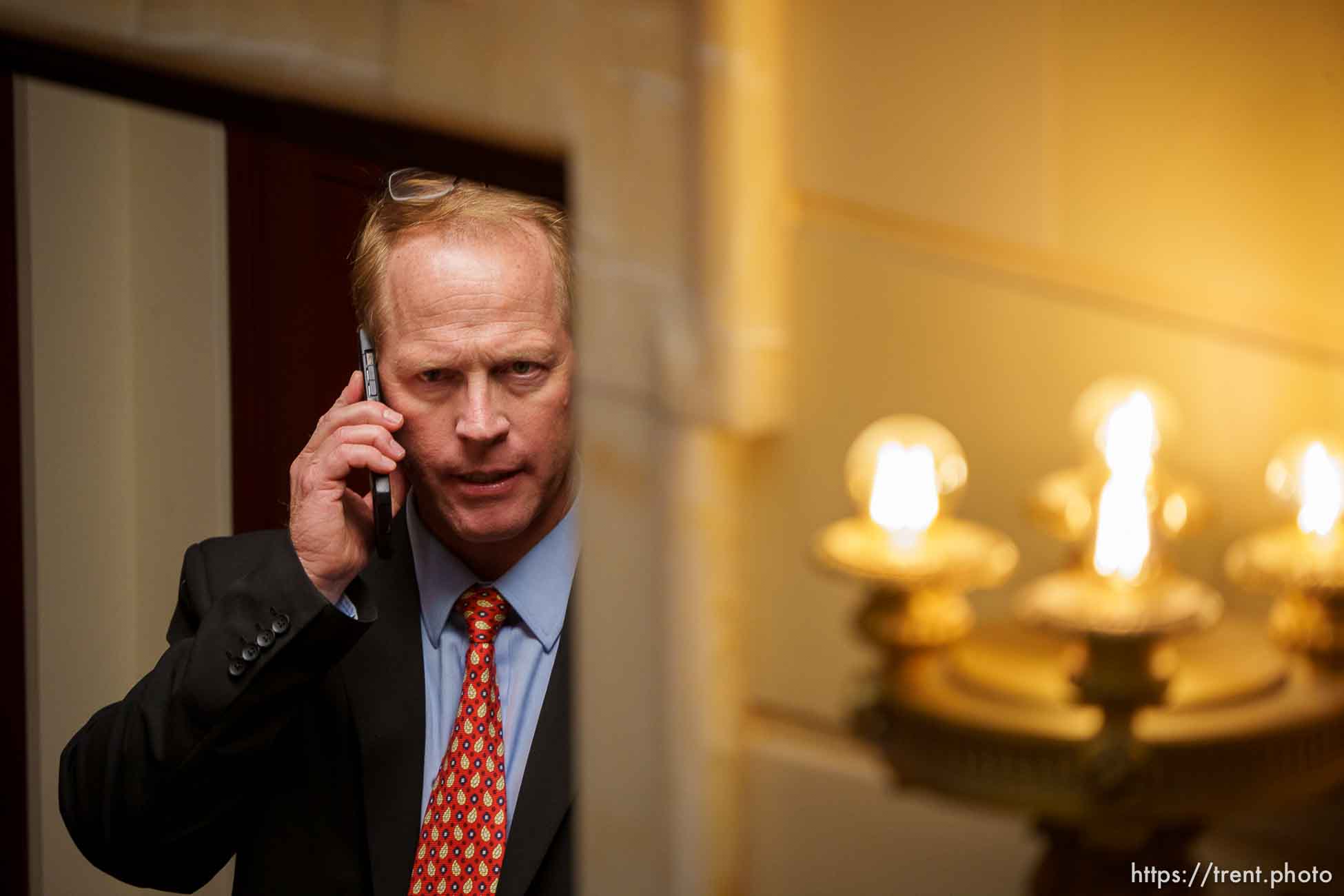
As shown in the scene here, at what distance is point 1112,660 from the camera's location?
55 cm

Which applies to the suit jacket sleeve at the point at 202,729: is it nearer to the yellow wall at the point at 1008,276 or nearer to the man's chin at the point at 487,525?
the man's chin at the point at 487,525

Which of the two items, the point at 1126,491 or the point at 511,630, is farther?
the point at 511,630

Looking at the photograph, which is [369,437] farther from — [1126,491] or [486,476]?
[1126,491]

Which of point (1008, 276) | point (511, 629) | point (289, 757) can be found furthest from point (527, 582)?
point (1008, 276)

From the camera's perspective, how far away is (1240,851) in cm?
57

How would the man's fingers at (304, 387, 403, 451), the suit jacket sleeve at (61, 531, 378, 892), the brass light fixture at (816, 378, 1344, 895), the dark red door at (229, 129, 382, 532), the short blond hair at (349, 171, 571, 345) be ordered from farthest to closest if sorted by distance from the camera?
the dark red door at (229, 129, 382, 532) → the short blond hair at (349, 171, 571, 345) → the man's fingers at (304, 387, 403, 451) → the suit jacket sleeve at (61, 531, 378, 892) → the brass light fixture at (816, 378, 1344, 895)

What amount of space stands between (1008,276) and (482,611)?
3.55 ft

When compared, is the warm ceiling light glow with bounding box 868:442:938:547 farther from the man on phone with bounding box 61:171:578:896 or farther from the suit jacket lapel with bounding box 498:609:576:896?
the man on phone with bounding box 61:171:578:896

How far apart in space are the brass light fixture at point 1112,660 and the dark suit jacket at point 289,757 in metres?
0.92

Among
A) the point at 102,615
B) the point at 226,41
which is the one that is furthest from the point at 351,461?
the point at 102,615

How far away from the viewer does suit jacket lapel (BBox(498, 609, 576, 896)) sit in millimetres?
1428

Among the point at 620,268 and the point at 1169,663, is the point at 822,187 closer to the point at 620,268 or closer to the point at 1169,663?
the point at 620,268

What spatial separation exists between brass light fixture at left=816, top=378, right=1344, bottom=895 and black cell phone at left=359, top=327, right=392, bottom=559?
96 cm

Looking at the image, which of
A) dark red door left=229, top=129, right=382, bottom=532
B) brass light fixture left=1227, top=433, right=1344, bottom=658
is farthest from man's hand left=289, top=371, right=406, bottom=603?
brass light fixture left=1227, top=433, right=1344, bottom=658
